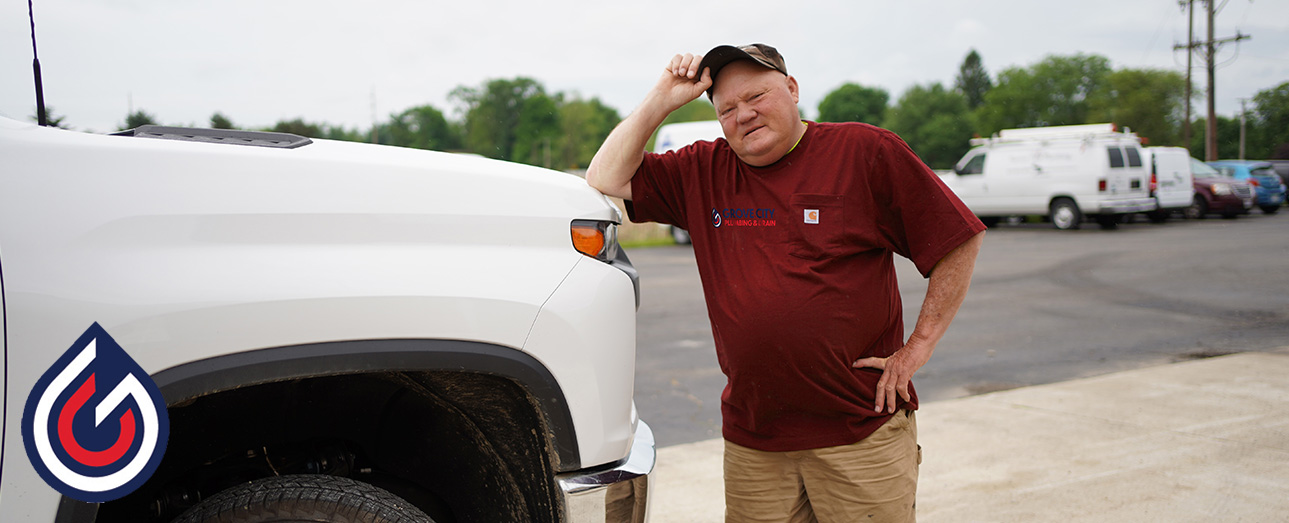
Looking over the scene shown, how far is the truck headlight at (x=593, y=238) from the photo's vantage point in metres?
1.93

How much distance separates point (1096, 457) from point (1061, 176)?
16395mm

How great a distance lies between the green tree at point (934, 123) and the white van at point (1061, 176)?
58141 mm

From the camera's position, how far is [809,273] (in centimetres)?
226

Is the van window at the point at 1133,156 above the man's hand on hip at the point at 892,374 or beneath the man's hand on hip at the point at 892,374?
above

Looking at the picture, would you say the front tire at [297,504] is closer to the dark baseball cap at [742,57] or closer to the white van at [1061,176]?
the dark baseball cap at [742,57]

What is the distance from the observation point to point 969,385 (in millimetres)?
5859

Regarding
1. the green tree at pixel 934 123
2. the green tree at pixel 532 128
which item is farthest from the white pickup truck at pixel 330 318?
the green tree at pixel 934 123

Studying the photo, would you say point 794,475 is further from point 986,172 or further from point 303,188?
point 986,172

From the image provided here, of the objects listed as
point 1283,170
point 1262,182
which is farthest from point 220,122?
point 1283,170

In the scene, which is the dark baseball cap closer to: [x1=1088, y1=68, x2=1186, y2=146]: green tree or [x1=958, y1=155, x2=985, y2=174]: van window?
[x1=958, y1=155, x2=985, y2=174]: van window

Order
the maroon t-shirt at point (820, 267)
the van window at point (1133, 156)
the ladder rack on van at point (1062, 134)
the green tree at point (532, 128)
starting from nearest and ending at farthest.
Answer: the maroon t-shirt at point (820, 267) < the green tree at point (532, 128) < the ladder rack on van at point (1062, 134) < the van window at point (1133, 156)

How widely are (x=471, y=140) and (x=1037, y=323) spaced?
6.28 m

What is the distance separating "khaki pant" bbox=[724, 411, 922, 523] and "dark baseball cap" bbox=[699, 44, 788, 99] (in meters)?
1.00

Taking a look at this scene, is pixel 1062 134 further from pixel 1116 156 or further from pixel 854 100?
pixel 854 100
